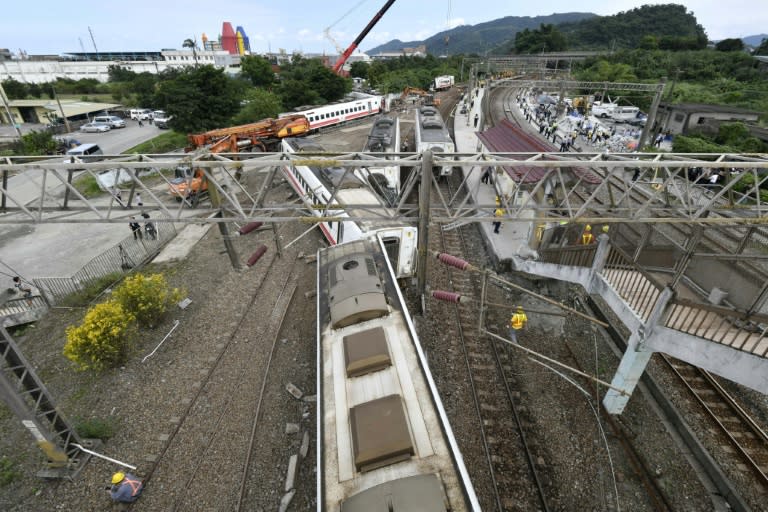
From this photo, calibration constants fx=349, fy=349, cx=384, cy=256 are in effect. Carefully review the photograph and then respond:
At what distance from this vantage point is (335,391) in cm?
803

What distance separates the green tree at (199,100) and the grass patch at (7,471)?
3211 cm

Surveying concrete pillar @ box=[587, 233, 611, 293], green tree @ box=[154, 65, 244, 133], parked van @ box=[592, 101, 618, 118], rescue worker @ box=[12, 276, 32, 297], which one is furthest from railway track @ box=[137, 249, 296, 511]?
parked van @ box=[592, 101, 618, 118]

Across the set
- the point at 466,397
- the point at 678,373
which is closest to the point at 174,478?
the point at 466,397

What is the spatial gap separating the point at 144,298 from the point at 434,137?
21117 mm

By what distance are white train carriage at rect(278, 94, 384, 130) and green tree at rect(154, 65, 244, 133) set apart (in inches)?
237

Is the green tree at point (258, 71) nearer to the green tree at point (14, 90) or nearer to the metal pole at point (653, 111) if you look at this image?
the green tree at point (14, 90)

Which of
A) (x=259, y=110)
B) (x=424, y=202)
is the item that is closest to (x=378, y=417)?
(x=424, y=202)

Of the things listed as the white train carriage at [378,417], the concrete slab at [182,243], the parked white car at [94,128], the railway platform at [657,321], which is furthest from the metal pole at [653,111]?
the parked white car at [94,128]

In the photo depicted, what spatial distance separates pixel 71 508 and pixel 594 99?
72908 mm

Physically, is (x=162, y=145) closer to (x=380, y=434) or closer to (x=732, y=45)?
(x=380, y=434)

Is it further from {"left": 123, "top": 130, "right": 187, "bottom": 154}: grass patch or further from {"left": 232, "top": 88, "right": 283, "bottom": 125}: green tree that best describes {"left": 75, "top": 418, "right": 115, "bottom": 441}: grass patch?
{"left": 232, "top": 88, "right": 283, "bottom": 125}: green tree

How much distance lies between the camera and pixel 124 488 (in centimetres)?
851

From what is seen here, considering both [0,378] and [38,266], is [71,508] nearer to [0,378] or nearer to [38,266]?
[0,378]

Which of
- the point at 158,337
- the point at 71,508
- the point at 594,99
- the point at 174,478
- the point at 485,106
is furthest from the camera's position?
the point at 594,99
